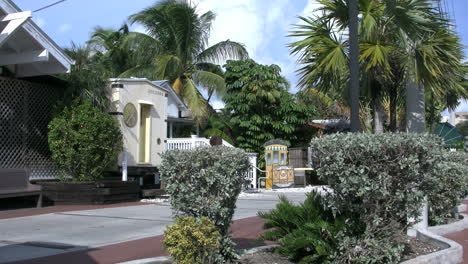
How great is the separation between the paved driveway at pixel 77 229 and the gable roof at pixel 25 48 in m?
3.93

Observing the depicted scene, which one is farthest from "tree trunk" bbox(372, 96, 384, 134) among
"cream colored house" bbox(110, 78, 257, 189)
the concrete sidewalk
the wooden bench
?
the wooden bench

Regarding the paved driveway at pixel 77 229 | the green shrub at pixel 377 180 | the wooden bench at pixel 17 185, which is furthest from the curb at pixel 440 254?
the wooden bench at pixel 17 185

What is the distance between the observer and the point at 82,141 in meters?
12.7

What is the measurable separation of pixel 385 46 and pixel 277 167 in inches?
432

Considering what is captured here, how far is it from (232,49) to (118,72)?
26.2 ft

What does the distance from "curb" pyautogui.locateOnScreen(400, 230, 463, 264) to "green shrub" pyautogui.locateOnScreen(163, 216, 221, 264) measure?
2515 mm

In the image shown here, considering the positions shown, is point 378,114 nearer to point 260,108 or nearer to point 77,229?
point 77,229

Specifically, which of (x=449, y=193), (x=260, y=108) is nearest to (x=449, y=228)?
(x=449, y=193)

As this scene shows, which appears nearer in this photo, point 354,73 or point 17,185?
point 354,73

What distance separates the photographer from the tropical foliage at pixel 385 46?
31.9ft

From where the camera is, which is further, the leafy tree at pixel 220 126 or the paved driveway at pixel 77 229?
the leafy tree at pixel 220 126

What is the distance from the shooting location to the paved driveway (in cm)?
735

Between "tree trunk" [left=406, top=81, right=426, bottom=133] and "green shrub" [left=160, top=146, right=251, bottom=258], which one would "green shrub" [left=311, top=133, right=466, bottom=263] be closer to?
"green shrub" [left=160, top=146, right=251, bottom=258]

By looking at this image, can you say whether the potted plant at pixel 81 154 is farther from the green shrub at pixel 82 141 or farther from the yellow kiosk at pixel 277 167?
the yellow kiosk at pixel 277 167
